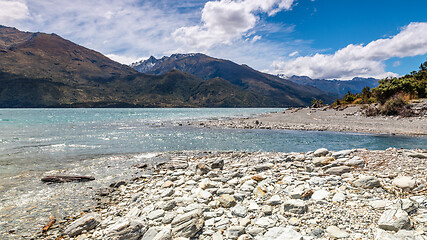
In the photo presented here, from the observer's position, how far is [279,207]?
684 cm

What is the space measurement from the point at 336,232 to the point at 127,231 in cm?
568

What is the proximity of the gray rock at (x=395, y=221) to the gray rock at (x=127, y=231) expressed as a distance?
254 inches

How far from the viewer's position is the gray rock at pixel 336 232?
16.5 feet

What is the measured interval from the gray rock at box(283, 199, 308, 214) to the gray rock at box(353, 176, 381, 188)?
2638 mm

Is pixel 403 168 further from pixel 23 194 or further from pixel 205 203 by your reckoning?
pixel 23 194

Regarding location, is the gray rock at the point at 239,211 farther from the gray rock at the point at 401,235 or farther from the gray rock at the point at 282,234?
the gray rock at the point at 401,235

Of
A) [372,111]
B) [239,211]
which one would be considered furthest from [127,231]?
[372,111]

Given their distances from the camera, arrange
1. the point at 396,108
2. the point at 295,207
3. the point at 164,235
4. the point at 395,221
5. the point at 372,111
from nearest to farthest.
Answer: the point at 395,221
the point at 164,235
the point at 295,207
the point at 396,108
the point at 372,111

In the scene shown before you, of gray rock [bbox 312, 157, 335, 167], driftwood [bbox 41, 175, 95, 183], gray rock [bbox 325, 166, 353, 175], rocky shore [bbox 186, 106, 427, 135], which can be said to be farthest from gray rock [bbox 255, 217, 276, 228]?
rocky shore [bbox 186, 106, 427, 135]

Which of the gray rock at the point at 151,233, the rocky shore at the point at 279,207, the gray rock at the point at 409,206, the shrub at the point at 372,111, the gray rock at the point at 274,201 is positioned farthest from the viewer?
the shrub at the point at 372,111

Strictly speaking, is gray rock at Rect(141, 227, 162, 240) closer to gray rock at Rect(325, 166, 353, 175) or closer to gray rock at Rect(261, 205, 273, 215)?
gray rock at Rect(261, 205, 273, 215)

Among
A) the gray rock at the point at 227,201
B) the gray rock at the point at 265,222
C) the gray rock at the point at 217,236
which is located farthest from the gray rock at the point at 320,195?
the gray rock at the point at 217,236

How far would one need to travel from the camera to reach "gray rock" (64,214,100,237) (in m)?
7.09

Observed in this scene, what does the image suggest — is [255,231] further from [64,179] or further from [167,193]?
[64,179]
